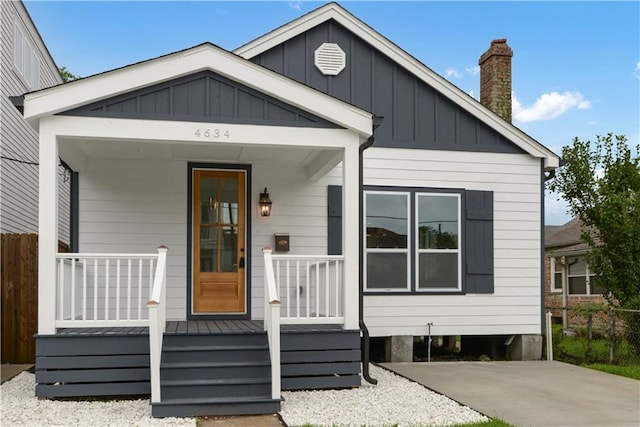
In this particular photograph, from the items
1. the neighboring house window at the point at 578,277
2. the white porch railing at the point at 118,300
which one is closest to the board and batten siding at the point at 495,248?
Result: the white porch railing at the point at 118,300

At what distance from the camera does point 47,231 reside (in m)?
6.23

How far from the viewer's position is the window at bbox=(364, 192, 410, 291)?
907 centimetres

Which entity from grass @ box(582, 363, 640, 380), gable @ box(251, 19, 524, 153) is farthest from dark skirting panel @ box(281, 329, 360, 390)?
grass @ box(582, 363, 640, 380)

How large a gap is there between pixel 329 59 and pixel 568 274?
447 inches

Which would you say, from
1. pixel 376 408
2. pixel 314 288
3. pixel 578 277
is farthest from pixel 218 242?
pixel 578 277

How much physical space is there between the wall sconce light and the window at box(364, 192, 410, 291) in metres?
1.37

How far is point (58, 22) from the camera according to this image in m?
17.9

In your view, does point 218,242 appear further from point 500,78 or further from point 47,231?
point 500,78

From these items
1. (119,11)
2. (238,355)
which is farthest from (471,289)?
(119,11)

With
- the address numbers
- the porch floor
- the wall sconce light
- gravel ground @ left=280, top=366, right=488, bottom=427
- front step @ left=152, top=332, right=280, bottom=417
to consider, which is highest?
the address numbers

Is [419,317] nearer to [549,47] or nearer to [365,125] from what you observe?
[365,125]

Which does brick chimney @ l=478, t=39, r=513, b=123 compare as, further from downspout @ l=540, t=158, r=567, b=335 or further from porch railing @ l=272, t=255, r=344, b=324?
porch railing @ l=272, t=255, r=344, b=324

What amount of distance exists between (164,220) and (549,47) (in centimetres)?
1039

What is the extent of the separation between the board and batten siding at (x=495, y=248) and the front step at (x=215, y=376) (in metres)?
2.89
